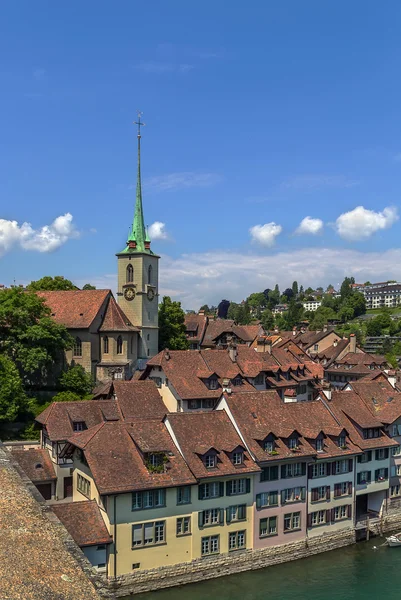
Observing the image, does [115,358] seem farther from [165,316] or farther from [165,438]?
[165,438]

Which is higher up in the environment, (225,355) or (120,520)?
(225,355)

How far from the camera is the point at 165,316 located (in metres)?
82.3

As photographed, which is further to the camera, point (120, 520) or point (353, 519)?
point (353, 519)

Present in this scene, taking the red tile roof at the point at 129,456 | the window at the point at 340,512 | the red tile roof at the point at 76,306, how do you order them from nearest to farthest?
the red tile roof at the point at 129,456 < the window at the point at 340,512 < the red tile roof at the point at 76,306

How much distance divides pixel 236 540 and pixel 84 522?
958cm

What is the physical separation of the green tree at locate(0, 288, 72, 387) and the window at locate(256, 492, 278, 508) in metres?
27.7

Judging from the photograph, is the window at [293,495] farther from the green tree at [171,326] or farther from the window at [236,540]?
the green tree at [171,326]

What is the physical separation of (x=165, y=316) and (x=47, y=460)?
4291 centimetres

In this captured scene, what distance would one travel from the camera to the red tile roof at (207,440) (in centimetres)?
3447

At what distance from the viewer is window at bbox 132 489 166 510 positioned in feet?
104

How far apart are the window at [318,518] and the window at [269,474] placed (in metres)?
4.30

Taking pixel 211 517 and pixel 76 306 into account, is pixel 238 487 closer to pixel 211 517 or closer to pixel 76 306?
pixel 211 517

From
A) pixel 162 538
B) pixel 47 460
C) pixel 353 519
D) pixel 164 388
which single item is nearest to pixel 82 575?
pixel 162 538

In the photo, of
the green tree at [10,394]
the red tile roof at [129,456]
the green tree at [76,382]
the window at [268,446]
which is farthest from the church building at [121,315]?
the window at [268,446]
